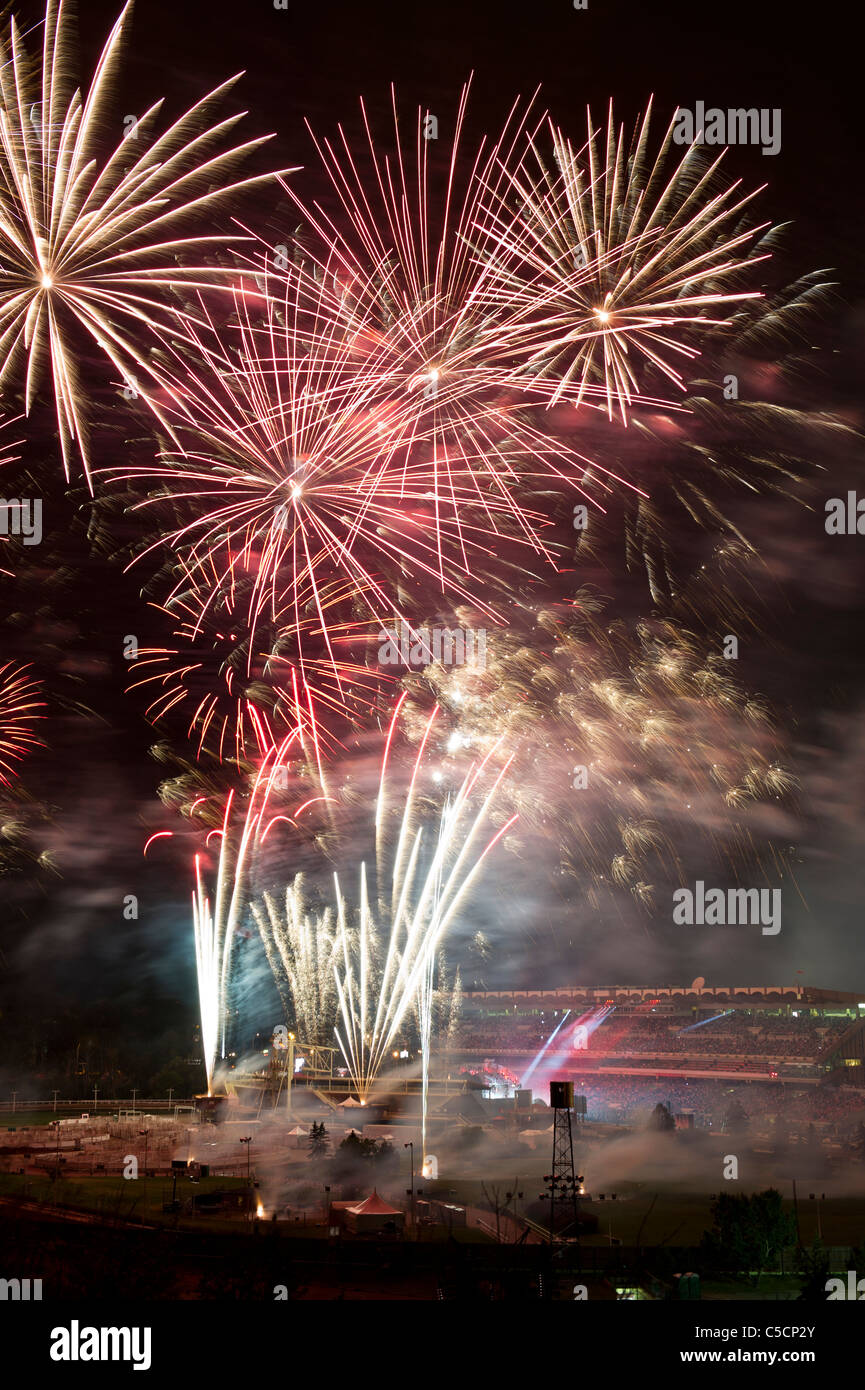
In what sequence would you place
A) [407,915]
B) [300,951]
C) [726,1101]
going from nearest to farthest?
1. [407,915]
2. [300,951]
3. [726,1101]

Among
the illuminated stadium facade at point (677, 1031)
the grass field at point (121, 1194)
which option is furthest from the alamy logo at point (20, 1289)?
the illuminated stadium facade at point (677, 1031)

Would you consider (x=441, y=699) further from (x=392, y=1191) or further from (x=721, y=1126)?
(x=721, y=1126)

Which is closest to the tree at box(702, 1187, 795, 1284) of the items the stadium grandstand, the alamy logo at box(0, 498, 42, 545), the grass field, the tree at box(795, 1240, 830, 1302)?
the tree at box(795, 1240, 830, 1302)

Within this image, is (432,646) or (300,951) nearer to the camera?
(432,646)

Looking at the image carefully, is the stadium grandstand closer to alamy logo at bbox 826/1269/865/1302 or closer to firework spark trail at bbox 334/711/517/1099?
firework spark trail at bbox 334/711/517/1099

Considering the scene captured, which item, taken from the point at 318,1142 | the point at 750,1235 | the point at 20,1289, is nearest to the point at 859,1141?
the point at 318,1142

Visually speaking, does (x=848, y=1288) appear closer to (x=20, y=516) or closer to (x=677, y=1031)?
(x=20, y=516)
